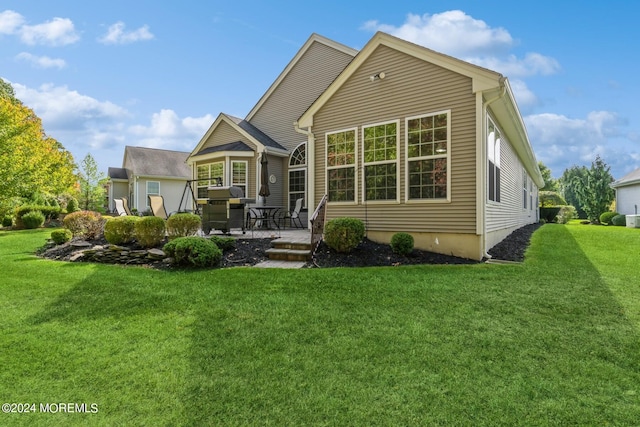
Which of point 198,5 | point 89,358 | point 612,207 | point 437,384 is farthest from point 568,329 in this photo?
point 612,207

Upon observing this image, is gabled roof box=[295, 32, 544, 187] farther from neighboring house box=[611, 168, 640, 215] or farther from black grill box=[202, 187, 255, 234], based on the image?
neighboring house box=[611, 168, 640, 215]

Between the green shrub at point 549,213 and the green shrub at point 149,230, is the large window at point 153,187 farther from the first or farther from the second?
the green shrub at point 549,213

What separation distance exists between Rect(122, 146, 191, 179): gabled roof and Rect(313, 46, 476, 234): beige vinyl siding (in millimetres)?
16349

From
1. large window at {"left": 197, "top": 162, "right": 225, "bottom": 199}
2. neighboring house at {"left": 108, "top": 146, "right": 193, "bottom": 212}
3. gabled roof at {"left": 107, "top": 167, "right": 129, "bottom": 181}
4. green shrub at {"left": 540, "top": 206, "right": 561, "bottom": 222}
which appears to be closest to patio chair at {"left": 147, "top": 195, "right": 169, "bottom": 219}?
large window at {"left": 197, "top": 162, "right": 225, "bottom": 199}

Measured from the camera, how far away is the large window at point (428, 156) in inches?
270

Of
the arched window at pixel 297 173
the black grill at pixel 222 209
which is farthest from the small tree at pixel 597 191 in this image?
the black grill at pixel 222 209

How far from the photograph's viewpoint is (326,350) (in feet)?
9.12

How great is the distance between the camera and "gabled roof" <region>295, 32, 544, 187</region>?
6.28 m

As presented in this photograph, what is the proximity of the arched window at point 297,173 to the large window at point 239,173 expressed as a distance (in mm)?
1702

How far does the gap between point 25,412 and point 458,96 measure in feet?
24.2

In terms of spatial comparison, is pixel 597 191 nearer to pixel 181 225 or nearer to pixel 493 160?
pixel 493 160

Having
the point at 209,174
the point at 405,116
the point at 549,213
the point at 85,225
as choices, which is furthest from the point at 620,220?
the point at 85,225

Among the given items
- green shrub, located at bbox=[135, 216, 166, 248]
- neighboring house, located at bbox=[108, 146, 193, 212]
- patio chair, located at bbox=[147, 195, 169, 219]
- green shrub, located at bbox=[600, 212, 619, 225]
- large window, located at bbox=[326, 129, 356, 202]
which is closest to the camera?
green shrub, located at bbox=[135, 216, 166, 248]

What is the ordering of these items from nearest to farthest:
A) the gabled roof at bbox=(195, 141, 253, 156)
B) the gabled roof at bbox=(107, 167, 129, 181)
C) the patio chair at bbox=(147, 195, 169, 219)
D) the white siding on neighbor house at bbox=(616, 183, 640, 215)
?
the patio chair at bbox=(147, 195, 169, 219)
the gabled roof at bbox=(195, 141, 253, 156)
the white siding on neighbor house at bbox=(616, 183, 640, 215)
the gabled roof at bbox=(107, 167, 129, 181)
